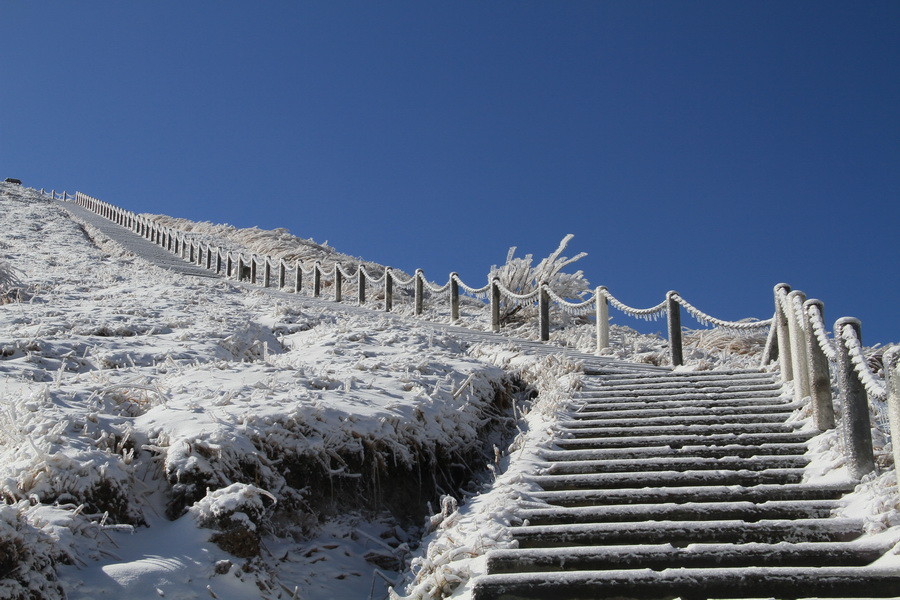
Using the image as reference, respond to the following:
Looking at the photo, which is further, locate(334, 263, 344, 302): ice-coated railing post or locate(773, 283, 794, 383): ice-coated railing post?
locate(334, 263, 344, 302): ice-coated railing post

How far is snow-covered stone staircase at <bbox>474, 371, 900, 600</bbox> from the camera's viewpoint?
3617mm

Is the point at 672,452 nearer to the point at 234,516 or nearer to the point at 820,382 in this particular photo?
the point at 820,382

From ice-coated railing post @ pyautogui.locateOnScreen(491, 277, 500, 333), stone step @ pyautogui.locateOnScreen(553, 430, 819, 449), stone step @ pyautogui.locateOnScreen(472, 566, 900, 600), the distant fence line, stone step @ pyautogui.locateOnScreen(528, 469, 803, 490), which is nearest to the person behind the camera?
stone step @ pyautogui.locateOnScreen(472, 566, 900, 600)

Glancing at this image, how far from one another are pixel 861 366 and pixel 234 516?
12.1 ft

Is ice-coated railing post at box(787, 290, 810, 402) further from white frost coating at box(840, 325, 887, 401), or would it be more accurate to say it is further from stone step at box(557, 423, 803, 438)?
white frost coating at box(840, 325, 887, 401)

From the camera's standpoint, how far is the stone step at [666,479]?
192 inches

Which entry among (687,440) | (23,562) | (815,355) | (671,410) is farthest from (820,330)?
(23,562)

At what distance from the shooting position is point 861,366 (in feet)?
14.3

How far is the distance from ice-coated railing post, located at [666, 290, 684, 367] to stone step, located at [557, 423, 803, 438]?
2.79 meters

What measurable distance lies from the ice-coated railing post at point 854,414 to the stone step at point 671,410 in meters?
1.37

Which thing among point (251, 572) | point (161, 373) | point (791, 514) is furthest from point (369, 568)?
point (161, 373)

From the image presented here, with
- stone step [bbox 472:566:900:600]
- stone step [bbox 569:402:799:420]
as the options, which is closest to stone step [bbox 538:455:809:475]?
stone step [bbox 569:402:799:420]

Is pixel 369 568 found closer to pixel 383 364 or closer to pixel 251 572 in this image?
pixel 251 572

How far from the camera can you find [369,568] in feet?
14.8
